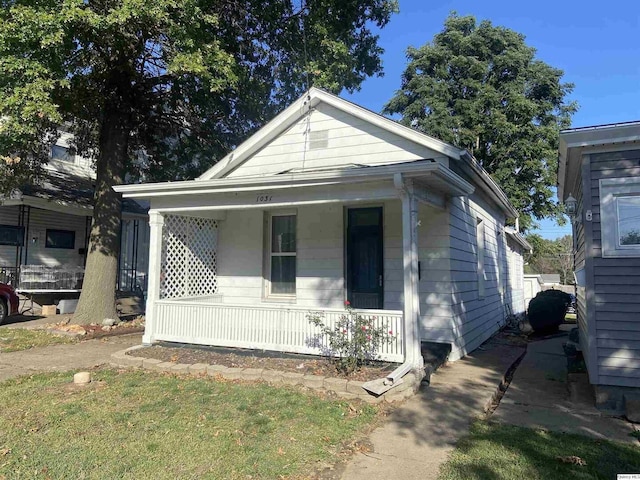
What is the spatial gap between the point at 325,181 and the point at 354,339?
7.95 ft

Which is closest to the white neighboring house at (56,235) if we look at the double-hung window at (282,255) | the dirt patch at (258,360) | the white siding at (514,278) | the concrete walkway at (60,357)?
the concrete walkway at (60,357)

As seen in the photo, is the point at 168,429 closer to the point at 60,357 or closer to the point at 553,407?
the point at 553,407

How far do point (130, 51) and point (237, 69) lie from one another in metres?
2.48

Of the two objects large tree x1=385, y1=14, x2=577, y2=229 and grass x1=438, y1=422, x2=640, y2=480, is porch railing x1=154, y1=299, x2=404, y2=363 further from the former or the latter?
large tree x1=385, y1=14, x2=577, y2=229

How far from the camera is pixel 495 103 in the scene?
2472 centimetres

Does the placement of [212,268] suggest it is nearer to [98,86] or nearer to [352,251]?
[352,251]

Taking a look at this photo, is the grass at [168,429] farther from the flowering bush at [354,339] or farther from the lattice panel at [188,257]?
the lattice panel at [188,257]

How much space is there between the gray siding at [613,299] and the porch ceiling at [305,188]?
2.02 meters

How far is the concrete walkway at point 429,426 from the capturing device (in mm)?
3781

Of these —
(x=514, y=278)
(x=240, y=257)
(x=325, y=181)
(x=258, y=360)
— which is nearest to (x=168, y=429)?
(x=258, y=360)

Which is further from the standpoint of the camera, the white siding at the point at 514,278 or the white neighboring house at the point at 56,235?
the white siding at the point at 514,278

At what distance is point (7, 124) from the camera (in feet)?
26.7

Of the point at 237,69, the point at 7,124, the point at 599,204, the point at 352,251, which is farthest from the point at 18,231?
the point at 599,204

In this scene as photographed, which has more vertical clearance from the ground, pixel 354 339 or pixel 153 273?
pixel 153 273
